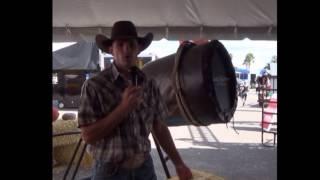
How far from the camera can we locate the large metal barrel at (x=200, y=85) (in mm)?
2273

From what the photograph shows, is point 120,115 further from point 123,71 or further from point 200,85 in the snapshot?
point 200,85

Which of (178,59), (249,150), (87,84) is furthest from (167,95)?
(249,150)

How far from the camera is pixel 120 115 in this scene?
1795 millimetres

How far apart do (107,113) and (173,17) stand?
305cm

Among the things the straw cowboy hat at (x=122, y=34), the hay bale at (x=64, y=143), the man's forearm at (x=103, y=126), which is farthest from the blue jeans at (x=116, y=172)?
the hay bale at (x=64, y=143)

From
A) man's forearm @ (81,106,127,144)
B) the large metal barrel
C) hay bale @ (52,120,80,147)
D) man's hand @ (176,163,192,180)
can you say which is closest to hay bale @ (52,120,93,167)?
hay bale @ (52,120,80,147)

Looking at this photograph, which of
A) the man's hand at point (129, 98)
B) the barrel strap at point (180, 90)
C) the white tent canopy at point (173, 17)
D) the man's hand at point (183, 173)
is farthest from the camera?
the white tent canopy at point (173, 17)

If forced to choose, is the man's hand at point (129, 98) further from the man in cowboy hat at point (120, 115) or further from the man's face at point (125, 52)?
the man's face at point (125, 52)

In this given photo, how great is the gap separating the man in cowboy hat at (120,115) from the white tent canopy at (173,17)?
7.49ft

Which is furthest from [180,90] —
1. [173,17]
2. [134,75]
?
[173,17]

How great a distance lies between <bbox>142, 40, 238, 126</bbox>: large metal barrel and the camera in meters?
2.27
